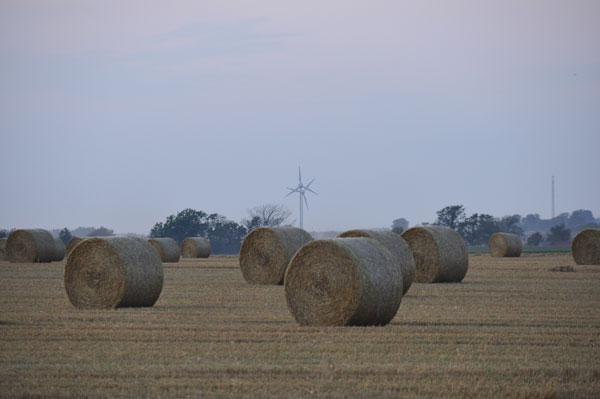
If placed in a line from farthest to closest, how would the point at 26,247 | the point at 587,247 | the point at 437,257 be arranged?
the point at 26,247 → the point at 587,247 → the point at 437,257

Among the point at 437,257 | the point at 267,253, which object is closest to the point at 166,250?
the point at 267,253

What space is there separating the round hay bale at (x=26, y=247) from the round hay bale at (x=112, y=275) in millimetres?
21133

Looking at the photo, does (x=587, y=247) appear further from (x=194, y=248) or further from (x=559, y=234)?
(x=559, y=234)

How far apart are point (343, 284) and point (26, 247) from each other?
1062 inches

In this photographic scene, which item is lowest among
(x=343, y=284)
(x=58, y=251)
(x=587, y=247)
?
(x=587, y=247)

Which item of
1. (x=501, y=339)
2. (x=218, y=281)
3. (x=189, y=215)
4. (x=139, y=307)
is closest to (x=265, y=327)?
(x=501, y=339)

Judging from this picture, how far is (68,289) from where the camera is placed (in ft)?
63.5

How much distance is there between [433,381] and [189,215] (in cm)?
8329

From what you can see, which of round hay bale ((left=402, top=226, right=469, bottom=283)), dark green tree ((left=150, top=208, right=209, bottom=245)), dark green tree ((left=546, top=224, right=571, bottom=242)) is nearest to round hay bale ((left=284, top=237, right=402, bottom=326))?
round hay bale ((left=402, top=226, right=469, bottom=283))

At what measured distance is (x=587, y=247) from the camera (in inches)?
1527

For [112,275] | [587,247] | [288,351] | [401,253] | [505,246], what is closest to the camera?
[288,351]

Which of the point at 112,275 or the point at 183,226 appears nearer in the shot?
the point at 112,275

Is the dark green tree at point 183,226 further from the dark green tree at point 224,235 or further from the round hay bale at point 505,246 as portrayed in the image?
the round hay bale at point 505,246

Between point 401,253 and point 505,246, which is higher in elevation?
point 401,253
